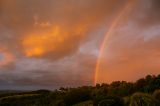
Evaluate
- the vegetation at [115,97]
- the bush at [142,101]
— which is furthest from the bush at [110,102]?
the bush at [142,101]

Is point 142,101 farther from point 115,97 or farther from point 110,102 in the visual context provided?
point 115,97

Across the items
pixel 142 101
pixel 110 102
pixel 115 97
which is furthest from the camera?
pixel 115 97

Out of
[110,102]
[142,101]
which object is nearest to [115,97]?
[110,102]

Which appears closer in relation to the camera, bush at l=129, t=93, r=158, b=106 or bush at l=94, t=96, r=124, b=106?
bush at l=129, t=93, r=158, b=106

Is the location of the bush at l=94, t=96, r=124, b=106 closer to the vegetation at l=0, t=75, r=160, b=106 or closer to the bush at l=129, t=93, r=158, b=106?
the vegetation at l=0, t=75, r=160, b=106

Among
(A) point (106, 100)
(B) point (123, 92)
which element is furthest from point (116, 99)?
(B) point (123, 92)

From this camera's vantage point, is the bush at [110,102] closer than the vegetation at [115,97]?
No

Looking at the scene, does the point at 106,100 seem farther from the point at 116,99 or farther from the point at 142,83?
the point at 142,83

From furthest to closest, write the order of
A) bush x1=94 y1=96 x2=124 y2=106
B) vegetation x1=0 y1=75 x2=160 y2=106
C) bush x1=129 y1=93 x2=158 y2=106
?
bush x1=94 y1=96 x2=124 y2=106 < vegetation x1=0 y1=75 x2=160 y2=106 < bush x1=129 y1=93 x2=158 y2=106

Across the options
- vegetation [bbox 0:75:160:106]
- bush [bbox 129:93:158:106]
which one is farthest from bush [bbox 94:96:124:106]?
bush [bbox 129:93:158:106]

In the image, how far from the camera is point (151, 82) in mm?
97562

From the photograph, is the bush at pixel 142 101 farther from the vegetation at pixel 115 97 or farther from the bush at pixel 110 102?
the bush at pixel 110 102

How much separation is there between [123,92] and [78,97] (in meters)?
21.8

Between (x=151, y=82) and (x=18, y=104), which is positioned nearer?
(x=151, y=82)
